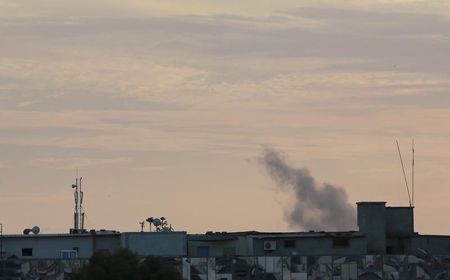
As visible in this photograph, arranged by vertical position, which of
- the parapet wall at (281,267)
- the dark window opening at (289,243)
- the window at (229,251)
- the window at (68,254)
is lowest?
the parapet wall at (281,267)

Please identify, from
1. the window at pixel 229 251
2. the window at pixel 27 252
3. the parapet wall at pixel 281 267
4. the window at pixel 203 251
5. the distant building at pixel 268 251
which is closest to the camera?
the parapet wall at pixel 281 267

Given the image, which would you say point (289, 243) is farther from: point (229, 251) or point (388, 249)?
point (388, 249)

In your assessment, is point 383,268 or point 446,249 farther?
point 446,249

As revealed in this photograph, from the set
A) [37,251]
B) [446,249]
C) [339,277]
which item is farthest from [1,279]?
[446,249]

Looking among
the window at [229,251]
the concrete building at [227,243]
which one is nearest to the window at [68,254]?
the concrete building at [227,243]

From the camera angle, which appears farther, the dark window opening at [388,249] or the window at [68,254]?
the dark window opening at [388,249]

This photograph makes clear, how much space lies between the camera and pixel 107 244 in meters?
121

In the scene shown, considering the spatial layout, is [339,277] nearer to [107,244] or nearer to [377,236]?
[377,236]

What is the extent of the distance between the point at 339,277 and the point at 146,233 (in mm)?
13539

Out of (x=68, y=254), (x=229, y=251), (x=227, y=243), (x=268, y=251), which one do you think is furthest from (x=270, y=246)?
(x=68, y=254)

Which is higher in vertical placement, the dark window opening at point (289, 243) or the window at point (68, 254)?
the dark window opening at point (289, 243)

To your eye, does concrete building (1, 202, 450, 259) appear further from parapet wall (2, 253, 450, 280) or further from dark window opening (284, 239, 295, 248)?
parapet wall (2, 253, 450, 280)

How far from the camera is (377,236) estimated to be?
121m

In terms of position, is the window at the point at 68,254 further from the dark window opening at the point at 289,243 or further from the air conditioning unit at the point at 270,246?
the dark window opening at the point at 289,243
